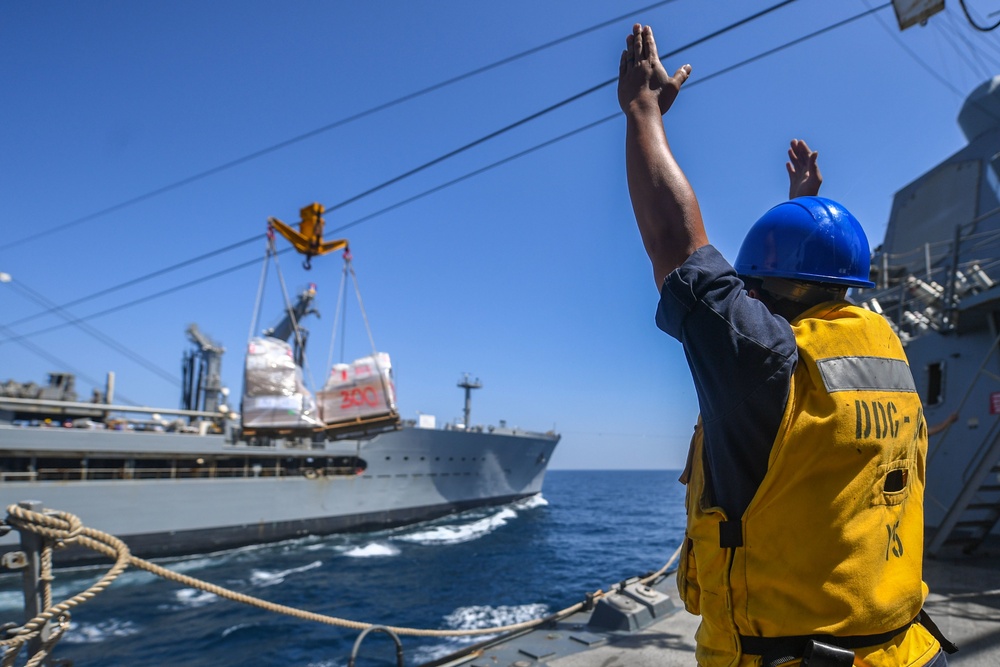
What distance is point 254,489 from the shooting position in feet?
72.1

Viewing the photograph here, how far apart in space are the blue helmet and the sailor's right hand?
0.38 meters

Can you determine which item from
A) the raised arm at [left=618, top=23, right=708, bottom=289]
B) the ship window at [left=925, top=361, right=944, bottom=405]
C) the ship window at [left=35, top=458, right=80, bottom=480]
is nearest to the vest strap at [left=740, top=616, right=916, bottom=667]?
the raised arm at [left=618, top=23, right=708, bottom=289]

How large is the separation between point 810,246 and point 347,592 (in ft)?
51.9

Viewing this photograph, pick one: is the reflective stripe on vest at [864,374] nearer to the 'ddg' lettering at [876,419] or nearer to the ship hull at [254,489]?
the 'ddg' lettering at [876,419]

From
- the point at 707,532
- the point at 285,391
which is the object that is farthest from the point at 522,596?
the point at 707,532

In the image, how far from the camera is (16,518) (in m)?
2.83

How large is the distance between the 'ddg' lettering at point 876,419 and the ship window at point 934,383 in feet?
32.2

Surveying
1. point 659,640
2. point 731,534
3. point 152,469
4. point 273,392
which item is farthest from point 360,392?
point 731,534

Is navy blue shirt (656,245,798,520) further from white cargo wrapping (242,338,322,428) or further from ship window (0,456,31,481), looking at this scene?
ship window (0,456,31,481)

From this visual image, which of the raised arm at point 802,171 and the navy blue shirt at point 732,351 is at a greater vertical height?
the raised arm at point 802,171

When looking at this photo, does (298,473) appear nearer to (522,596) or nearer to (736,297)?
(522,596)

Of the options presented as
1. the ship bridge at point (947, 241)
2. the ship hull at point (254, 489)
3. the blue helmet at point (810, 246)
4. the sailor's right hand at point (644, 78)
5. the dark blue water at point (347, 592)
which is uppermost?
the ship bridge at point (947, 241)

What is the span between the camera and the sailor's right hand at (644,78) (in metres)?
1.24

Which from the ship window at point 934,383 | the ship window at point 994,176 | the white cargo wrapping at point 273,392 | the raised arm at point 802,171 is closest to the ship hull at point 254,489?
the white cargo wrapping at point 273,392
